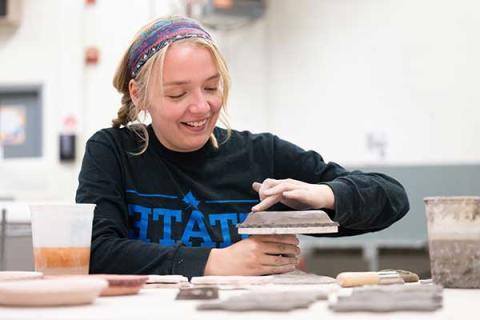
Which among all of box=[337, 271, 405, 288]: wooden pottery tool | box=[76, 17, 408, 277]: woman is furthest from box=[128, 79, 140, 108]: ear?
box=[337, 271, 405, 288]: wooden pottery tool

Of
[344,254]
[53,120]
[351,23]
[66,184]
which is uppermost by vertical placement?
[351,23]

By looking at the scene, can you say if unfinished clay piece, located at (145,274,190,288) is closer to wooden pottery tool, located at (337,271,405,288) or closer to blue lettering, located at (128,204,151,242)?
wooden pottery tool, located at (337,271,405,288)

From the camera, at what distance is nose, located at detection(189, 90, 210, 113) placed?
5.78ft

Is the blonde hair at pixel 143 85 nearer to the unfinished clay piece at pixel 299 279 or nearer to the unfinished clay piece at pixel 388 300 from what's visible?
the unfinished clay piece at pixel 299 279

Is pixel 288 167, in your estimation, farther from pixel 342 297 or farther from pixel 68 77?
pixel 68 77

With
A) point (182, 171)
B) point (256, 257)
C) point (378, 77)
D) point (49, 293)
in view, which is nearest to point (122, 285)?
point (49, 293)

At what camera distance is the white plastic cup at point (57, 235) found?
137 centimetres

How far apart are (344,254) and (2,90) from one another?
220 cm

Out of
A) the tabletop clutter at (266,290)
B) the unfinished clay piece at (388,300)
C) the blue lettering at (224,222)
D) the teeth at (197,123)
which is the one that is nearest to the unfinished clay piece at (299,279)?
the tabletop clutter at (266,290)

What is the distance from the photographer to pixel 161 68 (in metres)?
1.76

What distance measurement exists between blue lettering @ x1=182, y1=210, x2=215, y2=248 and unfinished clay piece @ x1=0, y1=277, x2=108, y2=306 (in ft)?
2.60

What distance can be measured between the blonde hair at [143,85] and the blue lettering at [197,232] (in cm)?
20

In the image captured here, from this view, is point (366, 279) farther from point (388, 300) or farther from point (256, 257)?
point (388, 300)

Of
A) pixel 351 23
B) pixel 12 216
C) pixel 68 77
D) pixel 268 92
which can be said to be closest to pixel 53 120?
pixel 68 77
